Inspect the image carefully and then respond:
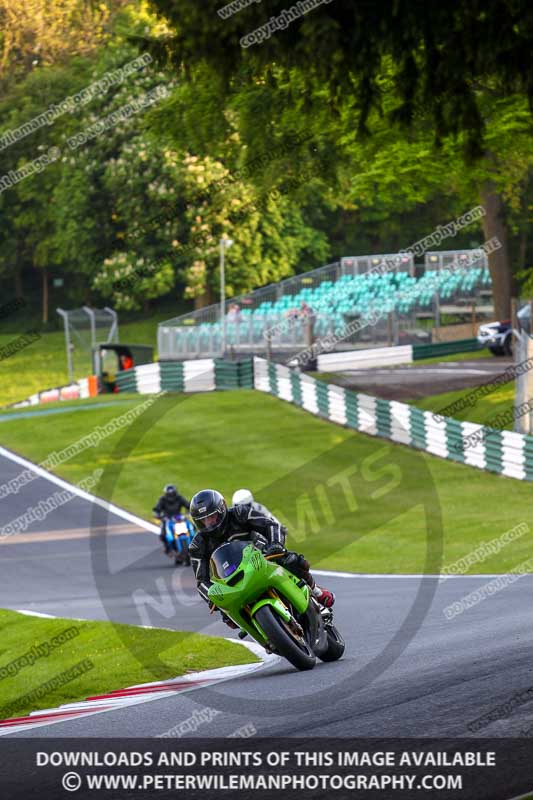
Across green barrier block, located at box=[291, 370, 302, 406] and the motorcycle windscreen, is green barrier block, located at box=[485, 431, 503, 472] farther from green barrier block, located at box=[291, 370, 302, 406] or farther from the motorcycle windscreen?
the motorcycle windscreen

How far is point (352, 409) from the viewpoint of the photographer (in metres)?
34.2

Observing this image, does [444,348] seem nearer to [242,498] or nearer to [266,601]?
[242,498]

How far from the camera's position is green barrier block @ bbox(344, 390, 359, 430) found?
33.9m

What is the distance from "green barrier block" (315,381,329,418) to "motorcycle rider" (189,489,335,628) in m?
24.4

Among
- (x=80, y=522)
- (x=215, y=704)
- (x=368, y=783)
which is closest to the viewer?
(x=368, y=783)

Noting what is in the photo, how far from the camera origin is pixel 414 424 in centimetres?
3134

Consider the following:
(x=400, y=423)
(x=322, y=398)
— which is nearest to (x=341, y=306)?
(x=322, y=398)

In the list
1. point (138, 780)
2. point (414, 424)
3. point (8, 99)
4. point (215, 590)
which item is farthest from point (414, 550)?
point (8, 99)

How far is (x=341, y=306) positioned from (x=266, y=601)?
3936cm

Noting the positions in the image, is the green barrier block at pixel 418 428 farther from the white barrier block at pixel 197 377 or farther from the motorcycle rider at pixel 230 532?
the motorcycle rider at pixel 230 532

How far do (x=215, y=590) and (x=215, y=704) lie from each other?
3.59ft

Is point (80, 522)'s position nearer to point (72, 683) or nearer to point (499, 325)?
point (72, 683)

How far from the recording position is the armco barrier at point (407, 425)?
27453 mm

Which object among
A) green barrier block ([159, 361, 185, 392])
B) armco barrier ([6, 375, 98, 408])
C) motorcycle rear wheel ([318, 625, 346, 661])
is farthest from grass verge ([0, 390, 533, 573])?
motorcycle rear wheel ([318, 625, 346, 661])
